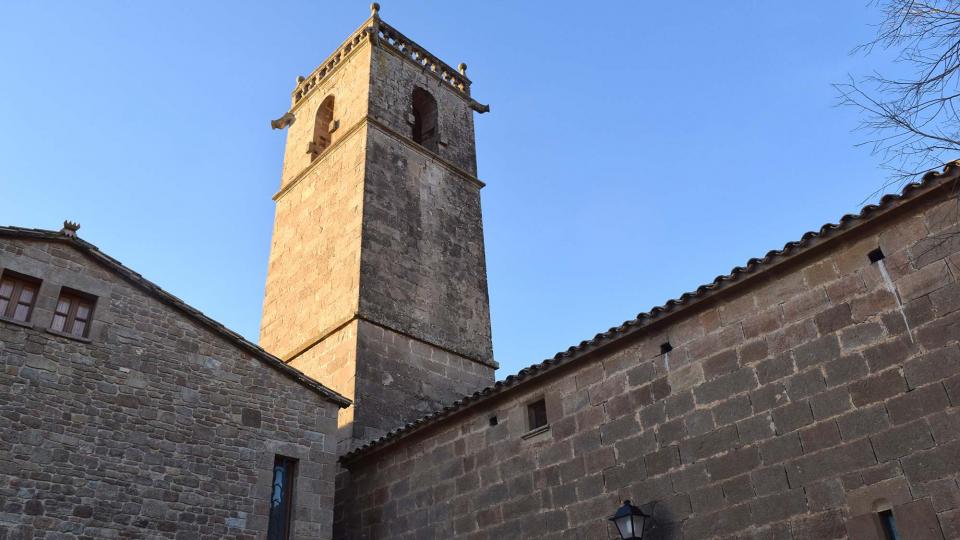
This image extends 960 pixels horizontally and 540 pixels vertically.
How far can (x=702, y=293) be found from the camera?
26.3 feet

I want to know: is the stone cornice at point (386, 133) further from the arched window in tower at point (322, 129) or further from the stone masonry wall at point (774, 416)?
the stone masonry wall at point (774, 416)

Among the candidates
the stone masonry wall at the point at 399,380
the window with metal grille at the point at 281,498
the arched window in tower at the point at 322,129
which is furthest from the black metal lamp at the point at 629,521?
the arched window in tower at the point at 322,129

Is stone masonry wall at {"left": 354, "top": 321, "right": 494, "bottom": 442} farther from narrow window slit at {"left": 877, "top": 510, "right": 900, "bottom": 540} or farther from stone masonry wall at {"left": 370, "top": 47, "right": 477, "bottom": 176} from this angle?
narrow window slit at {"left": 877, "top": 510, "right": 900, "bottom": 540}

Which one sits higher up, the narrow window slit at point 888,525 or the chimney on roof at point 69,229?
the chimney on roof at point 69,229

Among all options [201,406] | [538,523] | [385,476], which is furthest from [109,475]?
[538,523]

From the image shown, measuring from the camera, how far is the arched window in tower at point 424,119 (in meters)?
18.5

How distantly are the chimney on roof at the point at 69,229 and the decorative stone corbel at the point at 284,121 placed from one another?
10.7 m

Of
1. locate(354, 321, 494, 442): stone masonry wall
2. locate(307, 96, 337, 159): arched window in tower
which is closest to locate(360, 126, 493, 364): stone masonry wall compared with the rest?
locate(354, 321, 494, 442): stone masonry wall

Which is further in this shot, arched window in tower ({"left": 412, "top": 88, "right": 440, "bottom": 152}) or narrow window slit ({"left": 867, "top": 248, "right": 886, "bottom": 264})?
arched window in tower ({"left": 412, "top": 88, "right": 440, "bottom": 152})

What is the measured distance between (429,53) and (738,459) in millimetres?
15160

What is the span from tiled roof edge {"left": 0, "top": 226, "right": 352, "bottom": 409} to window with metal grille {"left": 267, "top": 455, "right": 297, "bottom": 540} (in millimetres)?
1142

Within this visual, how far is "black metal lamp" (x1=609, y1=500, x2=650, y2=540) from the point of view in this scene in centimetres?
729

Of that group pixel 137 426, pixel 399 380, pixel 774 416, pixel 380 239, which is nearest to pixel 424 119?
pixel 380 239

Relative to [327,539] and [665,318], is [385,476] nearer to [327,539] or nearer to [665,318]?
[327,539]
